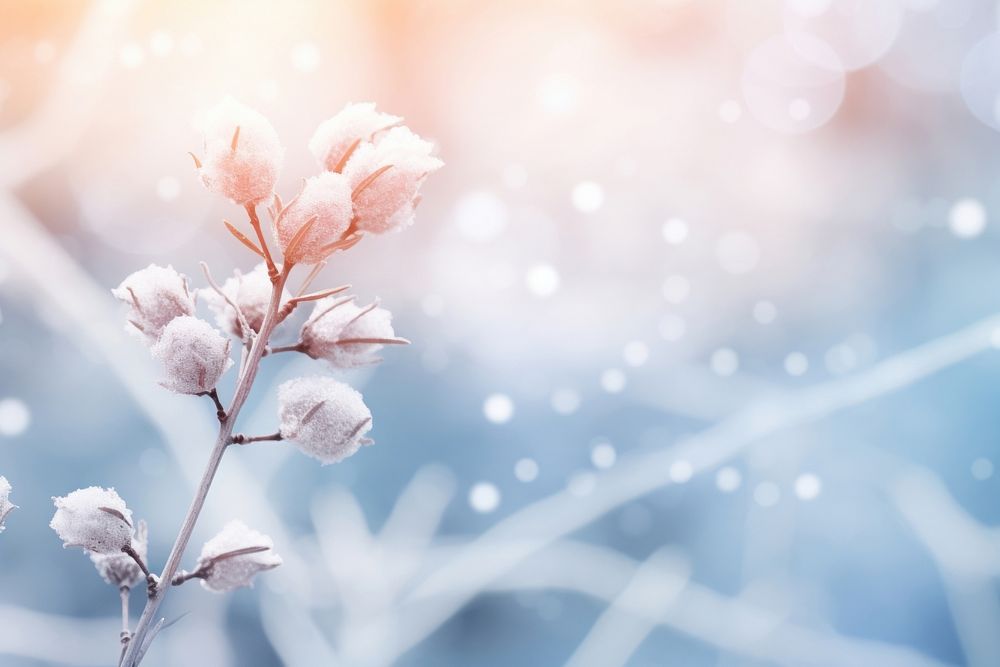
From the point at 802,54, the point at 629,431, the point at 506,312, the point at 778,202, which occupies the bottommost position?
the point at 629,431

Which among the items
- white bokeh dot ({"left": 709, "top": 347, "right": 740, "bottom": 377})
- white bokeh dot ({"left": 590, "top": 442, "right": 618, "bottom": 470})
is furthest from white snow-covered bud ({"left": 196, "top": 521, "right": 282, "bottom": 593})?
white bokeh dot ({"left": 709, "top": 347, "right": 740, "bottom": 377})

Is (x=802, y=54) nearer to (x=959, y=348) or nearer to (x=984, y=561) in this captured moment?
(x=959, y=348)

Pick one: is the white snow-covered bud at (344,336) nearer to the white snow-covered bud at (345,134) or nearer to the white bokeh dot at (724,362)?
the white snow-covered bud at (345,134)

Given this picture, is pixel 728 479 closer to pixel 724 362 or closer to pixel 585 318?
pixel 724 362

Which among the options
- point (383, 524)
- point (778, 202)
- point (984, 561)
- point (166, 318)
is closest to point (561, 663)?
point (383, 524)

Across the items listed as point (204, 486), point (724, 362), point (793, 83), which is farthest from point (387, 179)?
point (793, 83)

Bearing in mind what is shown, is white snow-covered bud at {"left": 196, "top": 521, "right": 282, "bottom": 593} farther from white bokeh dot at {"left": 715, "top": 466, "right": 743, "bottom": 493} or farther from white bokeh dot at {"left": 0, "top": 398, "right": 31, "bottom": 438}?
white bokeh dot at {"left": 715, "top": 466, "right": 743, "bottom": 493}

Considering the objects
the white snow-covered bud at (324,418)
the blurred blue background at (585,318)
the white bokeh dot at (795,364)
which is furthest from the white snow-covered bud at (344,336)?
the white bokeh dot at (795,364)
